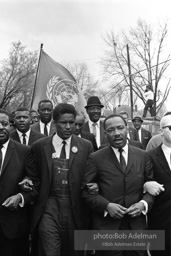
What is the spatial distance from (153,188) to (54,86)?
282 inches

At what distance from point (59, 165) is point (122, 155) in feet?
2.56

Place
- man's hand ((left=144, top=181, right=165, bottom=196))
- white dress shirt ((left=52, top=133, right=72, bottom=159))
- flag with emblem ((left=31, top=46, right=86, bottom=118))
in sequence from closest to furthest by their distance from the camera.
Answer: man's hand ((left=144, top=181, right=165, bottom=196)), white dress shirt ((left=52, top=133, right=72, bottom=159)), flag with emblem ((left=31, top=46, right=86, bottom=118))

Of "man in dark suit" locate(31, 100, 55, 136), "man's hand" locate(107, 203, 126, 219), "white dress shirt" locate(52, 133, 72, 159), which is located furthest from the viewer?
"man in dark suit" locate(31, 100, 55, 136)

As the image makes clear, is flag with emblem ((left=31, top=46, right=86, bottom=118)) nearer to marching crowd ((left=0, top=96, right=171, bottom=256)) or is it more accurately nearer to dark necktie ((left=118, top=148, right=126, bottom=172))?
marching crowd ((left=0, top=96, right=171, bottom=256))

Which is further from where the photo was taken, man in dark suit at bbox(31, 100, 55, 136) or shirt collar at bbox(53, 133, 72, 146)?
man in dark suit at bbox(31, 100, 55, 136)

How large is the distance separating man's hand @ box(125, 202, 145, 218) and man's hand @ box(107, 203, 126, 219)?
0.06 metres

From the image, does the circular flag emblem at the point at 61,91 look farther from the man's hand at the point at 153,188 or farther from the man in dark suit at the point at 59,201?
the man's hand at the point at 153,188

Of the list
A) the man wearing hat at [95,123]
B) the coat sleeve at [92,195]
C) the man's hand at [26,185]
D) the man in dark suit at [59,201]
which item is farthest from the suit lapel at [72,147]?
the man wearing hat at [95,123]

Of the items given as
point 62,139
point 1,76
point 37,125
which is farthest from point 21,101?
point 62,139

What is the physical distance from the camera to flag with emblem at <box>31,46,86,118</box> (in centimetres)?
1020

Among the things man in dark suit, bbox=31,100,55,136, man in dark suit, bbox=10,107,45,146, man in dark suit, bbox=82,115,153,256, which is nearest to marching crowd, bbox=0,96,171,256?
man in dark suit, bbox=82,115,153,256

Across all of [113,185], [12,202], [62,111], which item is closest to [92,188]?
[113,185]

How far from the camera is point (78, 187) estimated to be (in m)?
4.02

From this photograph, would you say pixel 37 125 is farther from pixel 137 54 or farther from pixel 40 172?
pixel 137 54
